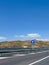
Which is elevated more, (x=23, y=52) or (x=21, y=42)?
(x=21, y=42)

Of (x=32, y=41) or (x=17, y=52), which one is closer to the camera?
(x=17, y=52)

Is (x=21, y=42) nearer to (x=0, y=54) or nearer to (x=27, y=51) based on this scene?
(x=27, y=51)

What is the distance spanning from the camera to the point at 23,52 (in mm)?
42625

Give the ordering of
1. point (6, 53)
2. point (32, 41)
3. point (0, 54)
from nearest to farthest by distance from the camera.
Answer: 1. point (0, 54)
2. point (6, 53)
3. point (32, 41)

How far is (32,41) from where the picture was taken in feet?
182

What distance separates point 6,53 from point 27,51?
10.4 meters

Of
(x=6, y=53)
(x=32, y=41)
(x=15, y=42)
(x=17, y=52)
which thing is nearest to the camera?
(x=6, y=53)

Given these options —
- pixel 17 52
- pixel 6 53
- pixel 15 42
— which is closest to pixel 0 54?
pixel 6 53

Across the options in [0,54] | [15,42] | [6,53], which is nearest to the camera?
[0,54]

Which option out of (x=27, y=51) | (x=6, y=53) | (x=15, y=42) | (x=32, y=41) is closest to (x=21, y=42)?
(x=15, y=42)

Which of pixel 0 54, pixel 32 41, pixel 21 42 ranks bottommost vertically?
pixel 0 54

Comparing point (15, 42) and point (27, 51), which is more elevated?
point (15, 42)

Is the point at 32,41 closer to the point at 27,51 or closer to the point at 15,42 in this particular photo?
the point at 27,51

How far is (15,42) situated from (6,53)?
415ft
